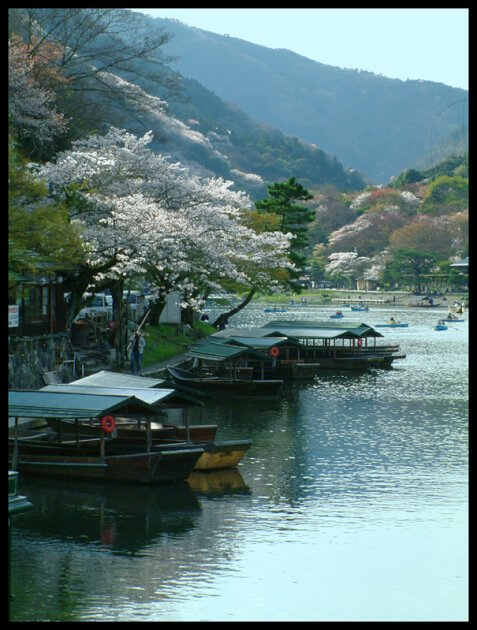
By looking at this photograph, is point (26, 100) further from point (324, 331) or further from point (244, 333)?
point (324, 331)

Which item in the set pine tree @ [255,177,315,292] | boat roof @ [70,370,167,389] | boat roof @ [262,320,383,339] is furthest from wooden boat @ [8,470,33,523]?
pine tree @ [255,177,315,292]

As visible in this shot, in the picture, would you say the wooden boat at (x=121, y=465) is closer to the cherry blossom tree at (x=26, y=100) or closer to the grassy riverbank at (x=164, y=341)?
the grassy riverbank at (x=164, y=341)

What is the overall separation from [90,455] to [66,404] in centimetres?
234

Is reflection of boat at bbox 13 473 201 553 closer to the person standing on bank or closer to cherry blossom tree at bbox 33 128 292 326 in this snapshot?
cherry blossom tree at bbox 33 128 292 326

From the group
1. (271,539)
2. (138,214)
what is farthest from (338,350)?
(271,539)

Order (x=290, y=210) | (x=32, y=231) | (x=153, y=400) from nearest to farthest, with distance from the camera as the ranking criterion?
(x=153, y=400), (x=32, y=231), (x=290, y=210)

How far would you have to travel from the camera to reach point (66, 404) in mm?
23094

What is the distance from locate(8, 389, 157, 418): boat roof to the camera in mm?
22516

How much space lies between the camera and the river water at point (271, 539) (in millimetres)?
15266

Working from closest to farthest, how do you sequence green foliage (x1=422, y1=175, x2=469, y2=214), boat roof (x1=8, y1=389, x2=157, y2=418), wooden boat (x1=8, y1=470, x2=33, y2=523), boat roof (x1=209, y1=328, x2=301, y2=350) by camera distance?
wooden boat (x1=8, y1=470, x2=33, y2=523) < boat roof (x1=8, y1=389, x2=157, y2=418) < boat roof (x1=209, y1=328, x2=301, y2=350) < green foliage (x1=422, y1=175, x2=469, y2=214)

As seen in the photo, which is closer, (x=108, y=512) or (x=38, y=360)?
(x=108, y=512)

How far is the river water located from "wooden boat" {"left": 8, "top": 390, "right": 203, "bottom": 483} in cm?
41

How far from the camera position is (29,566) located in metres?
16.9
